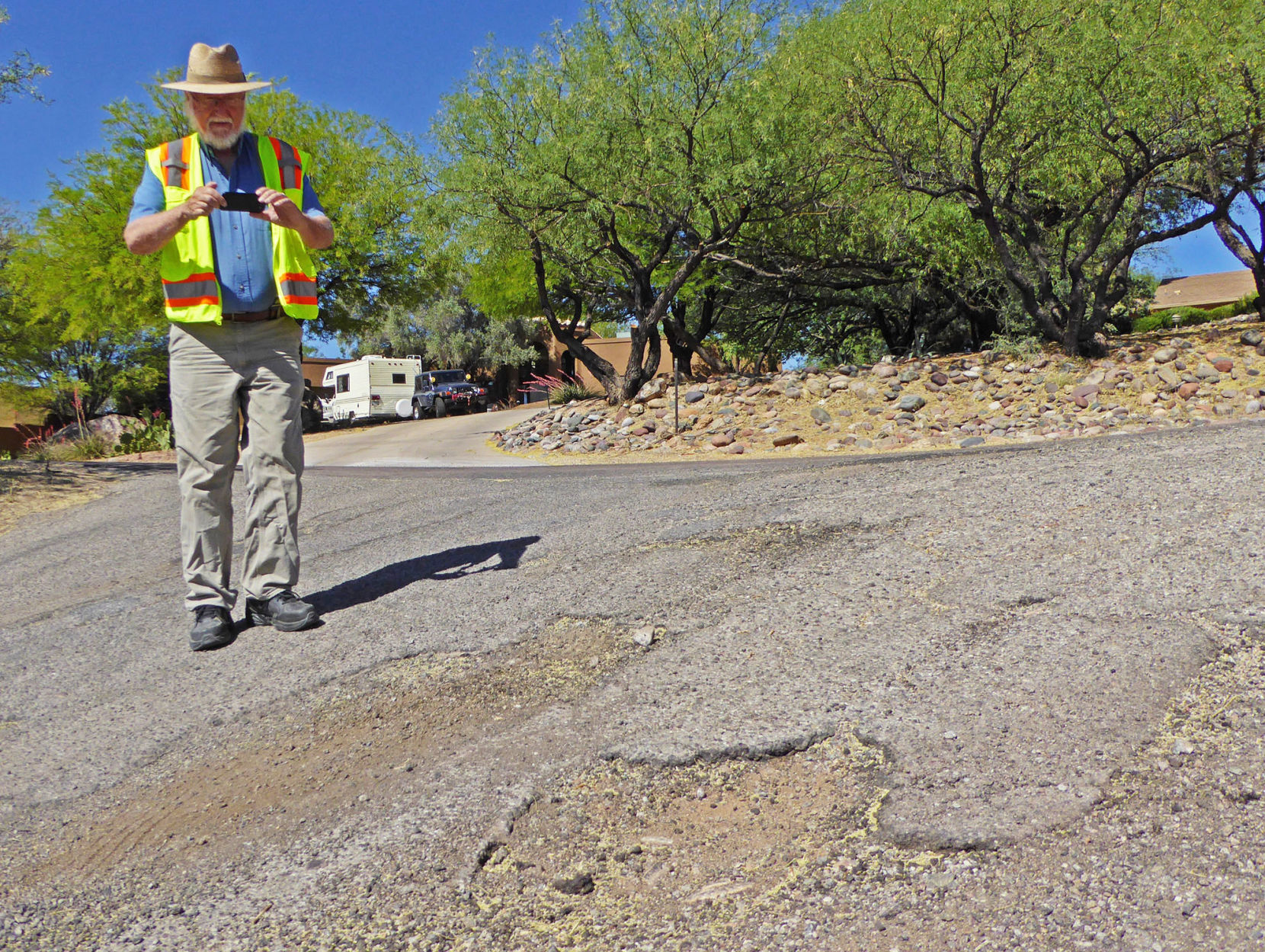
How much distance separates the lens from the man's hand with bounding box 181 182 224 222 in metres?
3.54

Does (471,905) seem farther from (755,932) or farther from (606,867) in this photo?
(755,932)

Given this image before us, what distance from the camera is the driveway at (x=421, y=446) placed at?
1490 centimetres

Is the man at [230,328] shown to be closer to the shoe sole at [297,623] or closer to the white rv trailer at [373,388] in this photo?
the shoe sole at [297,623]

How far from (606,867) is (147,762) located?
1.63 meters

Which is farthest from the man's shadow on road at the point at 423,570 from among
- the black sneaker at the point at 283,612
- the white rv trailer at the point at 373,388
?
the white rv trailer at the point at 373,388

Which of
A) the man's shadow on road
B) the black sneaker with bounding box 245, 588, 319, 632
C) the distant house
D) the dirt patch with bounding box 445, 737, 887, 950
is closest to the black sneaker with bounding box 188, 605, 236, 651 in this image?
the black sneaker with bounding box 245, 588, 319, 632

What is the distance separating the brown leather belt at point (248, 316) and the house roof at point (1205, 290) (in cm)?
5386

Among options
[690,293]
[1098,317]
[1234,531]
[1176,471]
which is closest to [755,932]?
[1234,531]

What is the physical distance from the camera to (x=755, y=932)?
1.92 m

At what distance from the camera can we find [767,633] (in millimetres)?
3420

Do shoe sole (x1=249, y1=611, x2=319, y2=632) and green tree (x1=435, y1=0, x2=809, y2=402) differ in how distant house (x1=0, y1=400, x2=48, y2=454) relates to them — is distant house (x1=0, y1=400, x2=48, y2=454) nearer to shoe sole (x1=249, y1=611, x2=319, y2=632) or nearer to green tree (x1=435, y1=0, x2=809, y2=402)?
green tree (x1=435, y1=0, x2=809, y2=402)

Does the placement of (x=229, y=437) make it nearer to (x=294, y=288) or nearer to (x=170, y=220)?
(x=294, y=288)

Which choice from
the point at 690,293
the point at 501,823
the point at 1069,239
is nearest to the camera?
the point at 501,823

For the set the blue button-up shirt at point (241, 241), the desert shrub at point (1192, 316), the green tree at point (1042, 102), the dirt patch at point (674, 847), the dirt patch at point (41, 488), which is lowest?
the dirt patch at point (674, 847)
